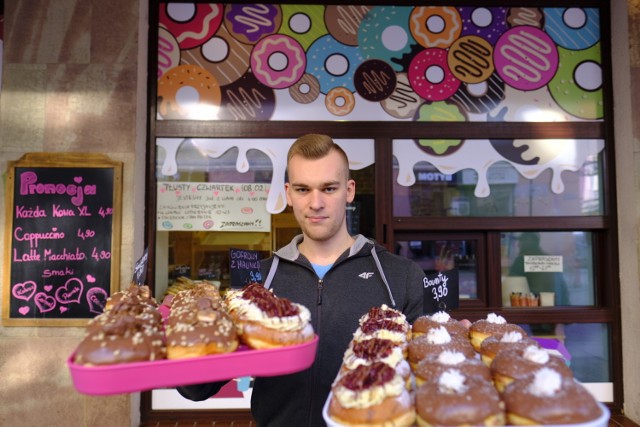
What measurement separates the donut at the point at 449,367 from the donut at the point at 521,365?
5 centimetres

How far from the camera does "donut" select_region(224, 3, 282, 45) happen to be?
4.16 meters

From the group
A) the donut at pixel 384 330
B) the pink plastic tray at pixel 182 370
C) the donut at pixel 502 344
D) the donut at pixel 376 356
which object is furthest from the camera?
the donut at pixel 384 330

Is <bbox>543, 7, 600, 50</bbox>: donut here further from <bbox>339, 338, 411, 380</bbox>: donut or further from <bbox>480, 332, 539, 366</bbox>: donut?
<bbox>339, 338, 411, 380</bbox>: donut

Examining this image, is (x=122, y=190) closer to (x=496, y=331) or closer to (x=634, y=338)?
(x=496, y=331)

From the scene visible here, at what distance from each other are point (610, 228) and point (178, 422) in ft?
13.4

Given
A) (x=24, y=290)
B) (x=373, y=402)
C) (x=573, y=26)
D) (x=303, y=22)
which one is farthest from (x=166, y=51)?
(x=373, y=402)

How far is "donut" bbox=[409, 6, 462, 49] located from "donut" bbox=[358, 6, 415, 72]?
0.22ft

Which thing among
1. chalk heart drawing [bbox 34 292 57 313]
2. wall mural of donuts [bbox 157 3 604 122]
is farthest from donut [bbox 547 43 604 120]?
chalk heart drawing [bbox 34 292 57 313]

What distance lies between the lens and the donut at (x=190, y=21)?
4.13 meters

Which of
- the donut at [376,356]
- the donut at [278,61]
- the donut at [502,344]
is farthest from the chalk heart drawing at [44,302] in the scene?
the donut at [502,344]

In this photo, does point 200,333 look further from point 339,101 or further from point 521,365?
point 339,101

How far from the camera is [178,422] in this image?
3867 mm

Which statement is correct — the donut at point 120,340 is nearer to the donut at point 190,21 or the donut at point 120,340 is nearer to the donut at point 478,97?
the donut at point 190,21

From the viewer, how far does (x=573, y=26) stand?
13.9 feet
